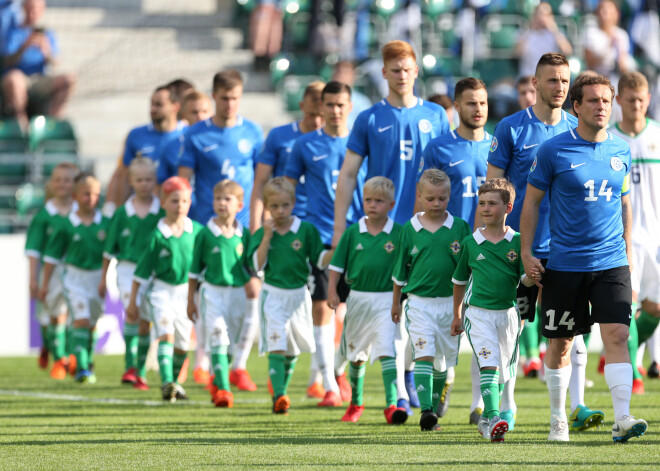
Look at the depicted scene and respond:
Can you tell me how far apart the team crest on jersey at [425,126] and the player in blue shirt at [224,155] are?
2142mm

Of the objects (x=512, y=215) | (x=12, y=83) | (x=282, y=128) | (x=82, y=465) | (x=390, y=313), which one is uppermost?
(x=12, y=83)

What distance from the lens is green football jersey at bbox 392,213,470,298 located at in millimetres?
7566

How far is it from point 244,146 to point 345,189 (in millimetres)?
2032

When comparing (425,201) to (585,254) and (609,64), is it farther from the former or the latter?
(609,64)

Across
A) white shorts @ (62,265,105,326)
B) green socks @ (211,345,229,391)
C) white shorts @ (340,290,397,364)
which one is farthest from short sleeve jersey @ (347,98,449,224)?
white shorts @ (62,265,105,326)

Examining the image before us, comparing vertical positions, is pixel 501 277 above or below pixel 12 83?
below

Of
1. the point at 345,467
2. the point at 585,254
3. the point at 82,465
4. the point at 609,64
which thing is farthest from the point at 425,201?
the point at 609,64

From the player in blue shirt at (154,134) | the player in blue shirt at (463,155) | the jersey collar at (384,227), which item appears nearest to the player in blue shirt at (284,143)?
the player in blue shirt at (154,134)

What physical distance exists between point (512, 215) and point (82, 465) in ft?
9.88

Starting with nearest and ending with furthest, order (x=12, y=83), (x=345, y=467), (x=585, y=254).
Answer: (x=345, y=467) → (x=585, y=254) → (x=12, y=83)

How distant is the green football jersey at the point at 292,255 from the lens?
Result: 880 cm

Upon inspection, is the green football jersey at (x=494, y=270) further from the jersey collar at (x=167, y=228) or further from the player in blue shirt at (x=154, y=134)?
the player in blue shirt at (x=154, y=134)

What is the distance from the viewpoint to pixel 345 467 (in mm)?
5895

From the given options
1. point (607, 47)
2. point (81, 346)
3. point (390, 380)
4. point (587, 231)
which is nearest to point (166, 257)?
point (81, 346)
